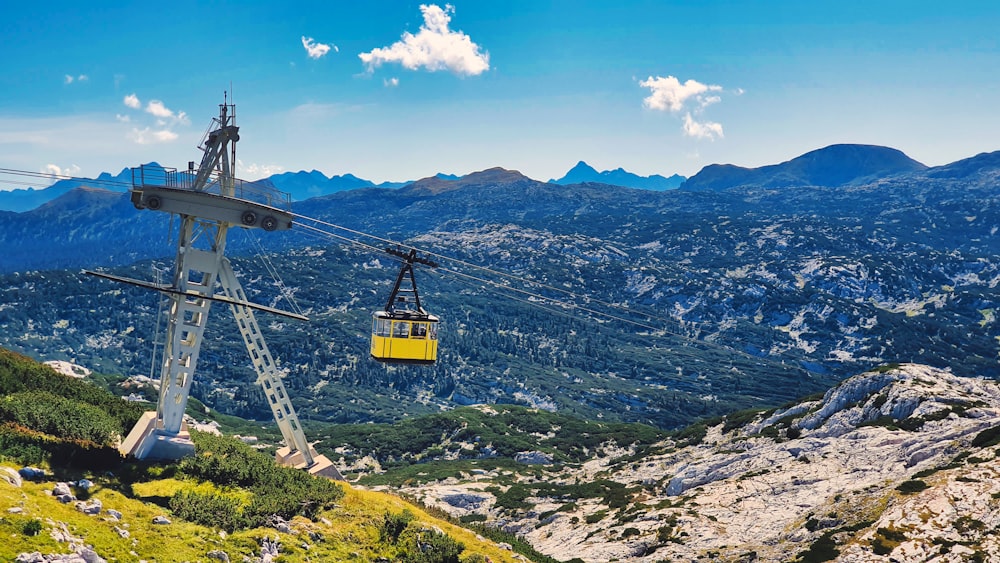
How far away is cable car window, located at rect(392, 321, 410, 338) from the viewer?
159ft

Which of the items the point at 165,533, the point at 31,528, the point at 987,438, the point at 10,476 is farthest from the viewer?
the point at 987,438

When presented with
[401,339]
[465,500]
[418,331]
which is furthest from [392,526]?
[465,500]

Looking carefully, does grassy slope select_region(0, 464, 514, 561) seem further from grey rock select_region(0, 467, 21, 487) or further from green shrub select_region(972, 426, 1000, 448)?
green shrub select_region(972, 426, 1000, 448)

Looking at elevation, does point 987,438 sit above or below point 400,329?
below

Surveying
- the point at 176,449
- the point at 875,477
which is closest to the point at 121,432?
the point at 176,449

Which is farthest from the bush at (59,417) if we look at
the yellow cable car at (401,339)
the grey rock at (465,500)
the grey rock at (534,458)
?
the grey rock at (534,458)

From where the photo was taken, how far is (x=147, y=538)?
30125 millimetres

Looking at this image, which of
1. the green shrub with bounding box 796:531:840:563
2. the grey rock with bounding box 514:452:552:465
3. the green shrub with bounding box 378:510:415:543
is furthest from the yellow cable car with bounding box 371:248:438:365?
the grey rock with bounding box 514:452:552:465

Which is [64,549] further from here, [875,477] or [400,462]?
[400,462]

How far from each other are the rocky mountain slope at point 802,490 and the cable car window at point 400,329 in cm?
2570

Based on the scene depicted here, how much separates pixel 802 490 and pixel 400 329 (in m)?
39.7

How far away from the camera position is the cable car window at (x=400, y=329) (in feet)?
159

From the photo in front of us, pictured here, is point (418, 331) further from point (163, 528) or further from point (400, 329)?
point (163, 528)

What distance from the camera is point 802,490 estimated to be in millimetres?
63031
